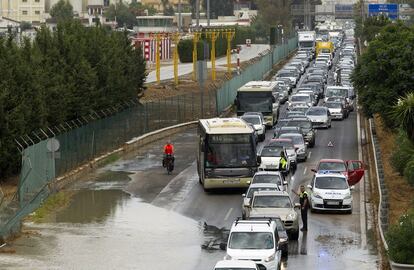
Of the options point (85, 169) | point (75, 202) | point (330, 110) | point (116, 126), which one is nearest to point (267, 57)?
point (330, 110)

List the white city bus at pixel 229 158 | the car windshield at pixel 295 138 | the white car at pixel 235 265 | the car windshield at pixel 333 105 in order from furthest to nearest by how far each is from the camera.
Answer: the car windshield at pixel 333 105
the car windshield at pixel 295 138
the white city bus at pixel 229 158
the white car at pixel 235 265

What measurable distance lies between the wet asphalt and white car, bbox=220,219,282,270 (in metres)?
1.50

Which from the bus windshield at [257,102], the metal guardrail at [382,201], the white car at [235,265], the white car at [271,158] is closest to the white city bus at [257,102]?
the bus windshield at [257,102]

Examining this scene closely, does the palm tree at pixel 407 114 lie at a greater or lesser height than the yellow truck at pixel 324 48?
greater

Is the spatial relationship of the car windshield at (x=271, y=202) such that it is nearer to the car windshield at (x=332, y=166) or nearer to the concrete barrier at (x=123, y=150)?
the car windshield at (x=332, y=166)

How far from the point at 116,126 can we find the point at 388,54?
14255 mm

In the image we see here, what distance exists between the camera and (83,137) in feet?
167

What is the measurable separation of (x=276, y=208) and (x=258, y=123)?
2703 centimetres

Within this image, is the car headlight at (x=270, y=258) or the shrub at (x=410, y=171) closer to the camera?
the car headlight at (x=270, y=258)

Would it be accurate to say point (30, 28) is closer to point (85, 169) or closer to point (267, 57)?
point (267, 57)

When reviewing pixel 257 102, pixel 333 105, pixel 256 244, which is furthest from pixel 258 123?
pixel 256 244

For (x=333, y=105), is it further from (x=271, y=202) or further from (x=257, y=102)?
(x=271, y=202)

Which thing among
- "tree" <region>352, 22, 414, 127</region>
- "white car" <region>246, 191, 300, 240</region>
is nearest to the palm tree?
"white car" <region>246, 191, 300, 240</region>

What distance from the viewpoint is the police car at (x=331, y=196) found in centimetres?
3847
